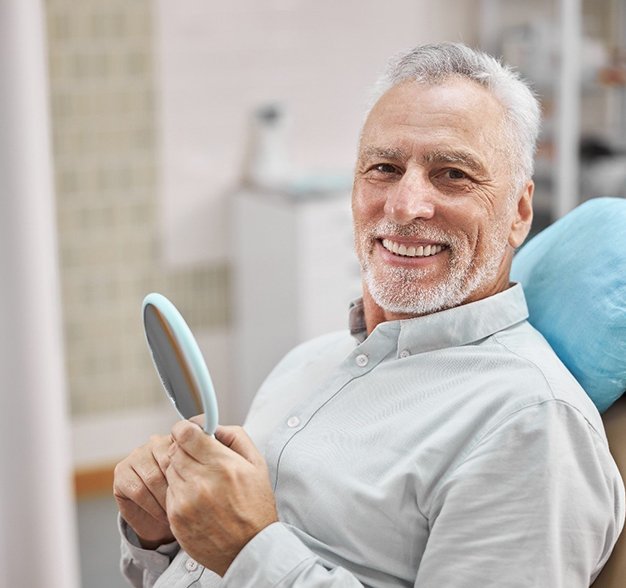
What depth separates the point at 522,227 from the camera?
4.84 ft

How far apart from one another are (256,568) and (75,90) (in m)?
2.58

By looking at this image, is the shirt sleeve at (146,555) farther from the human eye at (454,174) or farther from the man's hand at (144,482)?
the human eye at (454,174)

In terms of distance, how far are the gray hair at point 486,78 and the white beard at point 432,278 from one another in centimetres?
12

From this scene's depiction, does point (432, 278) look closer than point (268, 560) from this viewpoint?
No

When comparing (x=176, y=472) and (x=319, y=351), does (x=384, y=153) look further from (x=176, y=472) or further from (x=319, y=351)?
(x=176, y=472)

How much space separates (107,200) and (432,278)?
2332mm

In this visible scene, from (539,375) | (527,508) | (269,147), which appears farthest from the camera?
(269,147)

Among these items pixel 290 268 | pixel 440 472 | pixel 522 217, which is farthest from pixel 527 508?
pixel 290 268

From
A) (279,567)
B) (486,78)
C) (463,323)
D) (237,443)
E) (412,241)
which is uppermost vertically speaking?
(486,78)

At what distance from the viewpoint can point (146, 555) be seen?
146 centimetres

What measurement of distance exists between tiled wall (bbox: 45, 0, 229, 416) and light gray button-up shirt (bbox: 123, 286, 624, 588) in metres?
2.17

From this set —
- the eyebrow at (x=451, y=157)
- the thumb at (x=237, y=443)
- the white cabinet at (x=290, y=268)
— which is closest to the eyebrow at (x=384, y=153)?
the eyebrow at (x=451, y=157)

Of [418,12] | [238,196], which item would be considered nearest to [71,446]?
[238,196]

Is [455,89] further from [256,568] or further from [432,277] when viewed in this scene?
[256,568]
